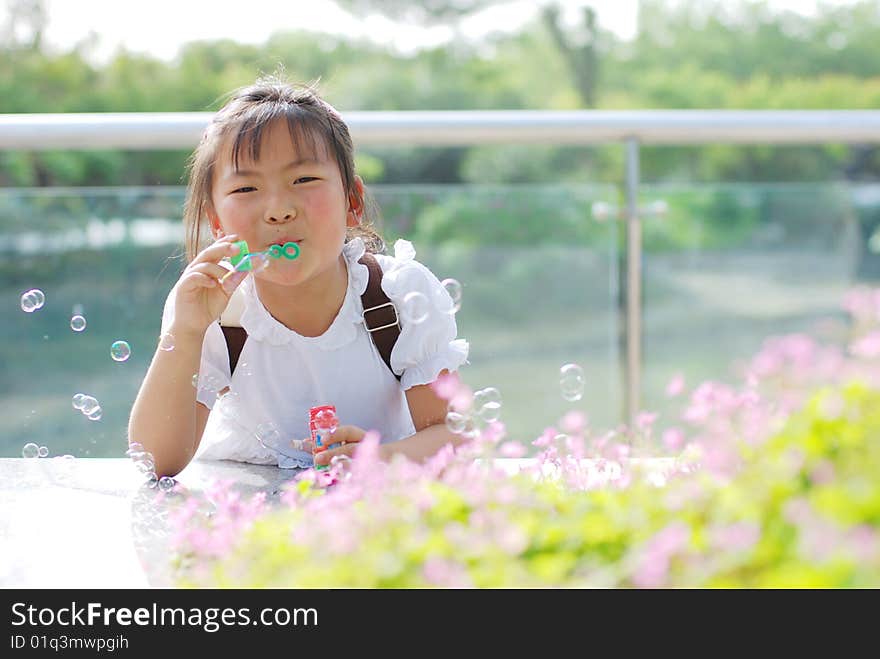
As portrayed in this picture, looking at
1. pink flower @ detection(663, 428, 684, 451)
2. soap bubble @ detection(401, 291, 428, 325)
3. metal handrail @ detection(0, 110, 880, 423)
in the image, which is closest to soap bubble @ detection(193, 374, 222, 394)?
soap bubble @ detection(401, 291, 428, 325)

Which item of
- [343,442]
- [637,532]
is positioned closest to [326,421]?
[343,442]

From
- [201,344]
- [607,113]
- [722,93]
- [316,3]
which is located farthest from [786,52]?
[201,344]

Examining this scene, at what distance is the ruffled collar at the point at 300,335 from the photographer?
5.66ft

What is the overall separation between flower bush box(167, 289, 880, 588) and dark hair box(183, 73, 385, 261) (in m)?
0.80

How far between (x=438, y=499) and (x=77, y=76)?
15143mm

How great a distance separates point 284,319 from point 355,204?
0.23m

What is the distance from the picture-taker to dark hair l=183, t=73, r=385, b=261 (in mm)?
1601

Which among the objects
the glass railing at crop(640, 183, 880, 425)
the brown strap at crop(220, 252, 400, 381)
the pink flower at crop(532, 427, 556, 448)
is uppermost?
the brown strap at crop(220, 252, 400, 381)

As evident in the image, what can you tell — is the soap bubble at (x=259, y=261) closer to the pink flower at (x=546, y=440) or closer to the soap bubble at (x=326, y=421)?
the soap bubble at (x=326, y=421)

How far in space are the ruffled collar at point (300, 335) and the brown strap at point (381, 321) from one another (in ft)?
0.06

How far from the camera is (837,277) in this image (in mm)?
4090

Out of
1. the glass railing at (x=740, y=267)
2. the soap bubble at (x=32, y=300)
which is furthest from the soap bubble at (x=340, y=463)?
the glass railing at (x=740, y=267)

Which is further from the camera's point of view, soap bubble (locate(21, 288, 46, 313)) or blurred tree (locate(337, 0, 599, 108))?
blurred tree (locate(337, 0, 599, 108))

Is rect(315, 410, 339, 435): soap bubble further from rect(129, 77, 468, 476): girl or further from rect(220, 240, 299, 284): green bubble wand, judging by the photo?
rect(220, 240, 299, 284): green bubble wand
